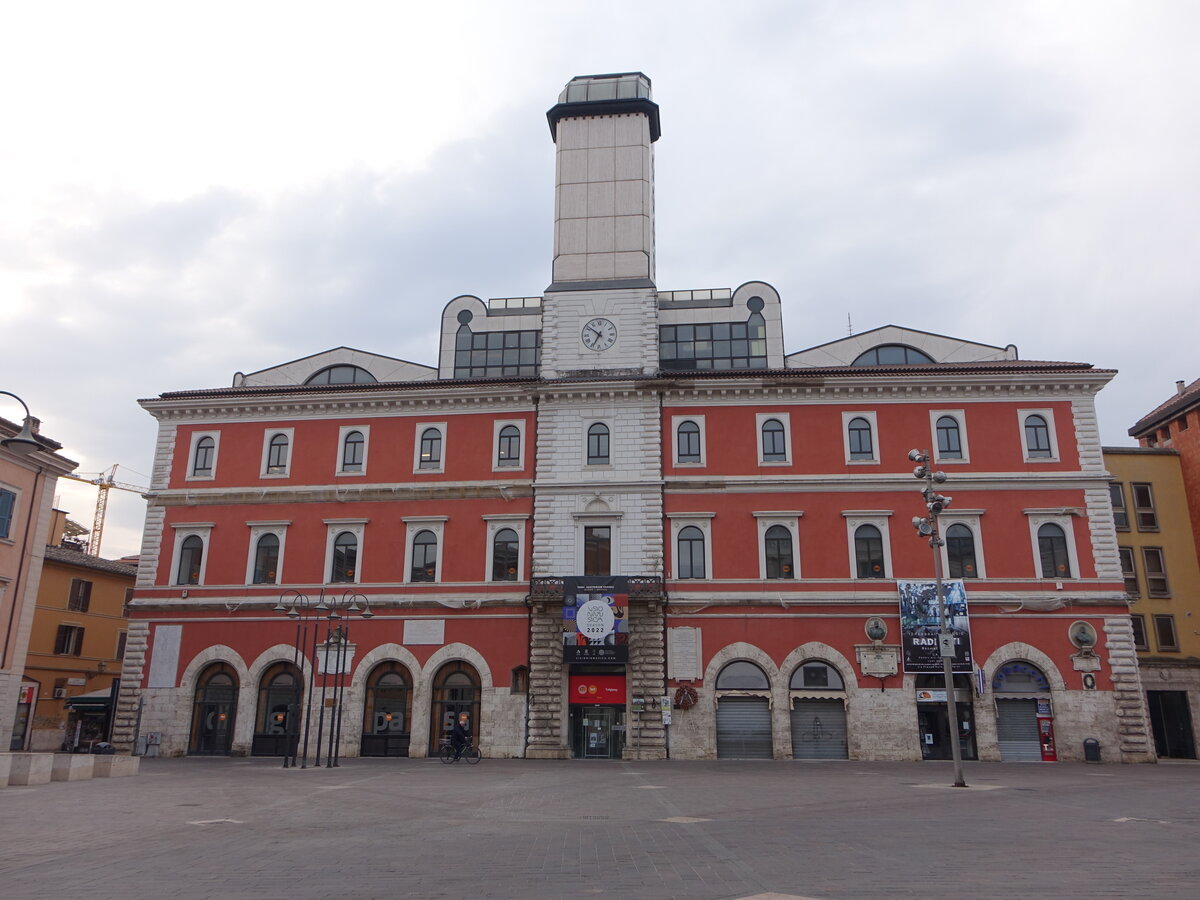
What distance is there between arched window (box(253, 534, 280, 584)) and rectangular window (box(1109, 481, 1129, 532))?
35.2m

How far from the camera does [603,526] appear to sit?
33.4 m

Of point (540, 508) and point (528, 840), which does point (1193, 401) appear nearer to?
point (540, 508)

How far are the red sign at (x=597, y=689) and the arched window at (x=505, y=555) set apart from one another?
4.54 meters

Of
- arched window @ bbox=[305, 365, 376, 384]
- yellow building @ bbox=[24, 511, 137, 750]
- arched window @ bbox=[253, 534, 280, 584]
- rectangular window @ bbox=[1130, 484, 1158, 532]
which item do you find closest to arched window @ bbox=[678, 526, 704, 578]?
arched window @ bbox=[253, 534, 280, 584]

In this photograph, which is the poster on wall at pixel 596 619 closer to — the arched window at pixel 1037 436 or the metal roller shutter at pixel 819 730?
the metal roller shutter at pixel 819 730

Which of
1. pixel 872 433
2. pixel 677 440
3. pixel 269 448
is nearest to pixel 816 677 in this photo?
pixel 872 433

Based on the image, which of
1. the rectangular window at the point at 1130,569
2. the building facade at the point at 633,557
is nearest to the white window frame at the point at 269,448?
the building facade at the point at 633,557

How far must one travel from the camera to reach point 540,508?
33656 millimetres

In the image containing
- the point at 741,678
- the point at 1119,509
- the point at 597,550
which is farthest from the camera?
the point at 1119,509

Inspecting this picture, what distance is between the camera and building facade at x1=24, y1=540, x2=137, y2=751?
136 ft

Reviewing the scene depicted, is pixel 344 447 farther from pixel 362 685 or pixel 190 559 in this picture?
pixel 362 685

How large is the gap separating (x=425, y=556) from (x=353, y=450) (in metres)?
5.43

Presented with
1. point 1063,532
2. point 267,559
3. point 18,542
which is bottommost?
point 18,542

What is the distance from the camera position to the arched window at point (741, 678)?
1254 inches
